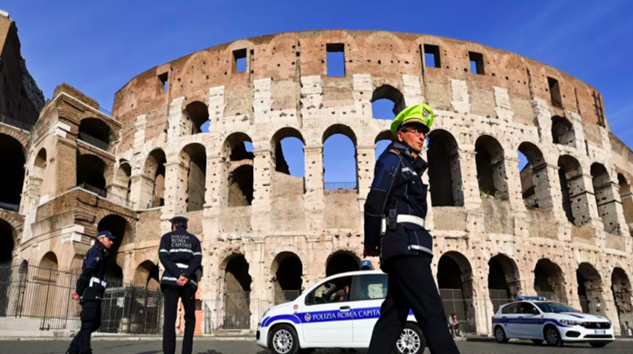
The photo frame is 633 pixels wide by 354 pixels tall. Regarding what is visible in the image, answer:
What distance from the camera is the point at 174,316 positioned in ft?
16.3

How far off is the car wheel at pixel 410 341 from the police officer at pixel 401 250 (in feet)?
14.0

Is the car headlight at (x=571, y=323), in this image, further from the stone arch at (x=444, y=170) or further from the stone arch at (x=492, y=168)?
the stone arch at (x=492, y=168)

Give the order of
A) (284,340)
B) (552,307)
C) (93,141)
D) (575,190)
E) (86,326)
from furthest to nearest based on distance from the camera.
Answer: (93,141) → (575,190) → (552,307) → (284,340) → (86,326)

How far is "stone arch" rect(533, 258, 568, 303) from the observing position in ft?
64.2

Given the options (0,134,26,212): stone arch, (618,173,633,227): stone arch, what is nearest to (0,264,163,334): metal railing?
(0,134,26,212): stone arch

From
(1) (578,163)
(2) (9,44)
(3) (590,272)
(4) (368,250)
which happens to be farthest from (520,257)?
(2) (9,44)

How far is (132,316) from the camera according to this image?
56.5 ft

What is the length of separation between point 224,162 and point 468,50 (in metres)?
12.1

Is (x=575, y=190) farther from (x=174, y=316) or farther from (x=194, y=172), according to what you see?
(x=174, y=316)

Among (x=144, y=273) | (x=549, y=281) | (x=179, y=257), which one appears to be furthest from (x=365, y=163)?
(x=179, y=257)

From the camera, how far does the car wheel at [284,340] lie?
766 centimetres

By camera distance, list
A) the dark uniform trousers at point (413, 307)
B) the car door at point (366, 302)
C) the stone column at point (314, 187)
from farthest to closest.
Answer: the stone column at point (314, 187) → the car door at point (366, 302) → the dark uniform trousers at point (413, 307)

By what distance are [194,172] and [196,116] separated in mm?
2652

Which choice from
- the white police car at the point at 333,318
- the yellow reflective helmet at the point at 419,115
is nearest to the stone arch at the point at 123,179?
the white police car at the point at 333,318
